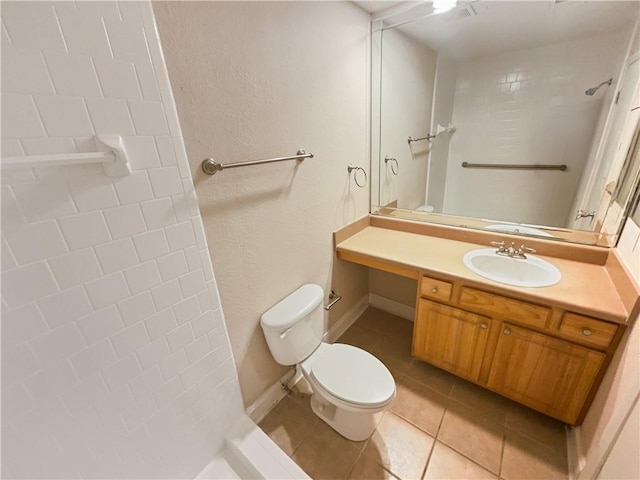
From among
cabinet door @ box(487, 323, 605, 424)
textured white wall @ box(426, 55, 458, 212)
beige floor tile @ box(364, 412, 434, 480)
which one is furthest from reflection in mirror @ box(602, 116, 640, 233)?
beige floor tile @ box(364, 412, 434, 480)

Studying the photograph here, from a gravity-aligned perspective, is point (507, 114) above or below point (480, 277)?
above

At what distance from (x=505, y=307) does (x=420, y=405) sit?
0.75m

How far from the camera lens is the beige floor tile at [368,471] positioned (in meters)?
1.24

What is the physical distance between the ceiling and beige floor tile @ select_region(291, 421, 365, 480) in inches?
94.0

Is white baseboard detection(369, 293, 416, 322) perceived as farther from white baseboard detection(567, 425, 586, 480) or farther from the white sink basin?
white baseboard detection(567, 425, 586, 480)

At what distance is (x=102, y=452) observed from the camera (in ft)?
2.93

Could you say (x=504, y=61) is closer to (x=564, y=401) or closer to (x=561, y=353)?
(x=561, y=353)

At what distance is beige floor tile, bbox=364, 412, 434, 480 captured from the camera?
1265 mm

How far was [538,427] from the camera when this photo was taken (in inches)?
54.6

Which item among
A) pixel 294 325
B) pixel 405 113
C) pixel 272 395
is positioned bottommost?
pixel 272 395

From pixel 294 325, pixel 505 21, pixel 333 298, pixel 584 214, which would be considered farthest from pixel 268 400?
pixel 505 21

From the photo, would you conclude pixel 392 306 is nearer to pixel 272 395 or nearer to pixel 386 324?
pixel 386 324

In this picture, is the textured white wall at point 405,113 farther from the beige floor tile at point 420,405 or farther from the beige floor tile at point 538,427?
the beige floor tile at point 538,427

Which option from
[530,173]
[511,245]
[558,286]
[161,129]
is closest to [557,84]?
[530,173]
